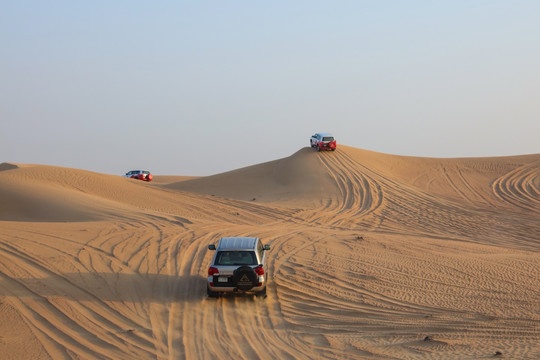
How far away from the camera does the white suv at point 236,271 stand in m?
14.5

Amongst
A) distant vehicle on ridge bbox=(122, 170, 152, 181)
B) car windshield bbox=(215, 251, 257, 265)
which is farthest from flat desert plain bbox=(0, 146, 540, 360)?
distant vehicle on ridge bbox=(122, 170, 152, 181)

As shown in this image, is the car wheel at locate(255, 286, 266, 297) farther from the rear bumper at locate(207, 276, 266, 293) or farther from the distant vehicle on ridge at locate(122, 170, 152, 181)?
the distant vehicle on ridge at locate(122, 170, 152, 181)

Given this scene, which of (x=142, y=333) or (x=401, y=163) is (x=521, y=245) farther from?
(x=401, y=163)

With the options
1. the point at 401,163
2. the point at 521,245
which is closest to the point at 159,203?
the point at 521,245

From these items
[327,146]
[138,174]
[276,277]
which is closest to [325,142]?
[327,146]

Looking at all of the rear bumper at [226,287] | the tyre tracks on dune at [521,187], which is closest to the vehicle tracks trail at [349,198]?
the tyre tracks on dune at [521,187]

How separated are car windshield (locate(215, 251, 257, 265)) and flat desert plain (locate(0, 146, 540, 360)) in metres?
1.02

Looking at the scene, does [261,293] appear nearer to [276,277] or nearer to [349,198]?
[276,277]

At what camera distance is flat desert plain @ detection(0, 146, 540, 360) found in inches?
465

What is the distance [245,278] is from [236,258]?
0.68 metres

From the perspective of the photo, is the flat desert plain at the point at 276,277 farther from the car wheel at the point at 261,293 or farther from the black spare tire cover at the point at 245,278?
the black spare tire cover at the point at 245,278

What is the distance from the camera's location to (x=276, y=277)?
17938 mm

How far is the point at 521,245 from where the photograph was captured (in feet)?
87.4

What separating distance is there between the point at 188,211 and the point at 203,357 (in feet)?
78.5
